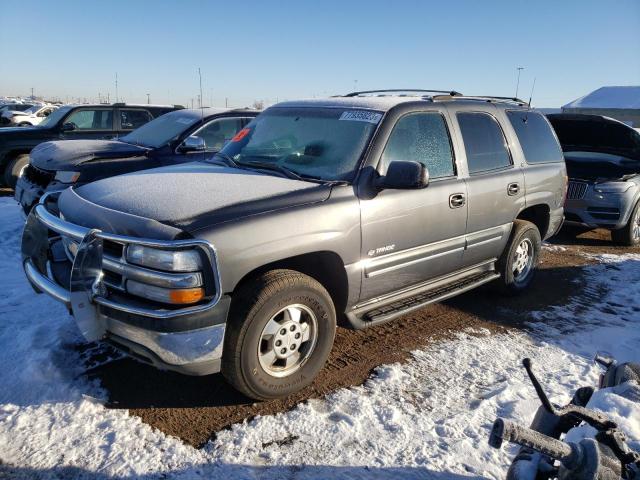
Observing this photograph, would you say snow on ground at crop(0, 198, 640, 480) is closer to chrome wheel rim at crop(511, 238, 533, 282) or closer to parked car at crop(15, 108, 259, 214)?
chrome wheel rim at crop(511, 238, 533, 282)

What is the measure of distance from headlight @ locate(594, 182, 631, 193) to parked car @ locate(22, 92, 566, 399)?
3.15 m

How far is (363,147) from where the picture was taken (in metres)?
3.70

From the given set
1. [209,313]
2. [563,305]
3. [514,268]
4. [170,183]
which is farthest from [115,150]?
[563,305]

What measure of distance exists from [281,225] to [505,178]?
2.65 m

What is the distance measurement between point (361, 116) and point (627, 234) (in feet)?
19.7

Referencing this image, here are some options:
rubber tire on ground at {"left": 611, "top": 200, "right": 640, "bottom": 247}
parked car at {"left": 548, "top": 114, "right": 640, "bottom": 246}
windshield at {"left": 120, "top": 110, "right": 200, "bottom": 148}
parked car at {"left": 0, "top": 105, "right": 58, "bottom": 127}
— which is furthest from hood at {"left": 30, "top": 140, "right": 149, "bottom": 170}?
parked car at {"left": 0, "top": 105, "right": 58, "bottom": 127}

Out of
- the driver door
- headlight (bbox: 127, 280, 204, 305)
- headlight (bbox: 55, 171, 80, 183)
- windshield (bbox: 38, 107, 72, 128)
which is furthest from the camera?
windshield (bbox: 38, 107, 72, 128)

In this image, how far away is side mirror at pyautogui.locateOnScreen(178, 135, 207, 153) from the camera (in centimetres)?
661

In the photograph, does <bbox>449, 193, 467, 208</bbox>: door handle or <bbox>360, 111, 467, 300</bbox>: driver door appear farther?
<bbox>449, 193, 467, 208</bbox>: door handle

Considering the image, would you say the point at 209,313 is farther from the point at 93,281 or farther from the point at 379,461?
the point at 379,461

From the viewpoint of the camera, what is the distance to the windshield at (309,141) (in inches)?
146

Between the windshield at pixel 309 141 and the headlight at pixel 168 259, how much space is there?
125 centimetres

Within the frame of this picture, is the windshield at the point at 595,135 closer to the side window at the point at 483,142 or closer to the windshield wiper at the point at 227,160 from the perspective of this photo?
the side window at the point at 483,142

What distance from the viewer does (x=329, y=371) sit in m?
3.68
